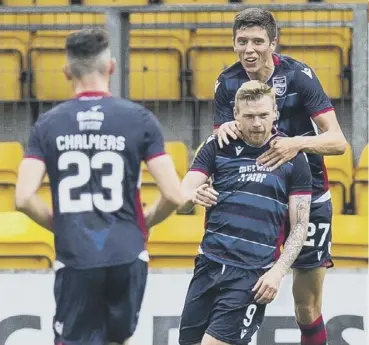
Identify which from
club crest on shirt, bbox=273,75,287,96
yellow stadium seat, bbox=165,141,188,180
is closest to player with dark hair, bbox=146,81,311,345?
club crest on shirt, bbox=273,75,287,96

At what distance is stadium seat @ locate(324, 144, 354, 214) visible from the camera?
8.80 meters

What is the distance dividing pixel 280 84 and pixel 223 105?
34 cm

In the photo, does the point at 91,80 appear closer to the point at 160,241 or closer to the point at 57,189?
the point at 57,189

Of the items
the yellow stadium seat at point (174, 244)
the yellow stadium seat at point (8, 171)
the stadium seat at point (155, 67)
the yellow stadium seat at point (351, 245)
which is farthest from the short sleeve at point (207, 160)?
the stadium seat at point (155, 67)

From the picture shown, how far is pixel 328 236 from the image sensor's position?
22.4 feet

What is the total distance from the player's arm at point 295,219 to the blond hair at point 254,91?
0.39 meters

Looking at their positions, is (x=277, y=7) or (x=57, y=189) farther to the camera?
(x=277, y=7)

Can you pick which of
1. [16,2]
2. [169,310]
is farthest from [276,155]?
[16,2]

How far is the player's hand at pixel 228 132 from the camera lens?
20.0ft

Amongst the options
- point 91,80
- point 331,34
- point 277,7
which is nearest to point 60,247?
point 91,80

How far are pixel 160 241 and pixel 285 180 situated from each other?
228cm

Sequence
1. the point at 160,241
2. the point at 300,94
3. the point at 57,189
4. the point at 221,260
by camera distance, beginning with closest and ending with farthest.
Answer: the point at 57,189 → the point at 221,260 → the point at 300,94 → the point at 160,241

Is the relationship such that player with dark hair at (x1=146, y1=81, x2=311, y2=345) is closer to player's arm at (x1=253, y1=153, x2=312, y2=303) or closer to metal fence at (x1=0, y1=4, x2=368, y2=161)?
player's arm at (x1=253, y1=153, x2=312, y2=303)

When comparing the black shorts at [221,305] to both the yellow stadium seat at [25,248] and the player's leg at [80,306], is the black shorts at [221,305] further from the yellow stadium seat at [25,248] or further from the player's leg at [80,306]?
the yellow stadium seat at [25,248]
